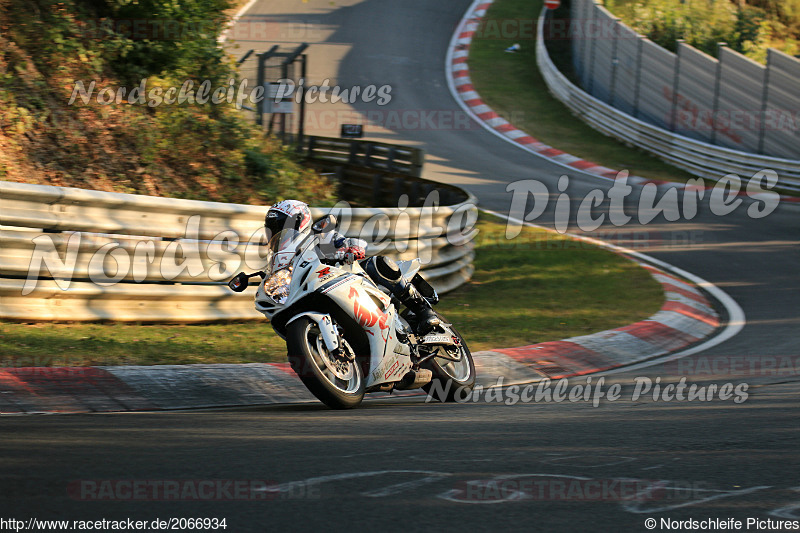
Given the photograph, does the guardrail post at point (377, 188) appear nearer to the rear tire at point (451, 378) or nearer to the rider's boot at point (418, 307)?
the rear tire at point (451, 378)

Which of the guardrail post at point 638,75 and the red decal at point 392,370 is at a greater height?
the red decal at point 392,370

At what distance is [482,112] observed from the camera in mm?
28281

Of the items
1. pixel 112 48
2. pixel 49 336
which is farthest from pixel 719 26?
pixel 49 336

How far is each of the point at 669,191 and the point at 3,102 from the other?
1511 cm

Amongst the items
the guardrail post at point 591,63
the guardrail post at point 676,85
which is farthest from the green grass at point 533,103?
the guardrail post at point 676,85

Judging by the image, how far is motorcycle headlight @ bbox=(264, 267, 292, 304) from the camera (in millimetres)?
6449

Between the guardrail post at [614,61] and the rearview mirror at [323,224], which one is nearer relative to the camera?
the rearview mirror at [323,224]

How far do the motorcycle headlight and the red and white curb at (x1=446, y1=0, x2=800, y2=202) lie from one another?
54.4 feet

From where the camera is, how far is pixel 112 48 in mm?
12219

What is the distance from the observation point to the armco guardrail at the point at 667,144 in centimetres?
2164

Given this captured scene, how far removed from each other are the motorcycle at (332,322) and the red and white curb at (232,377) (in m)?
0.92

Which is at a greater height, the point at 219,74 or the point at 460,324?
the point at 219,74

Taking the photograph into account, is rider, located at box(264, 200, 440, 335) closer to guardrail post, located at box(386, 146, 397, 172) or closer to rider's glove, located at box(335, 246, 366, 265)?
rider's glove, located at box(335, 246, 366, 265)

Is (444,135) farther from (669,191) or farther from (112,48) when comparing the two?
(112,48)
